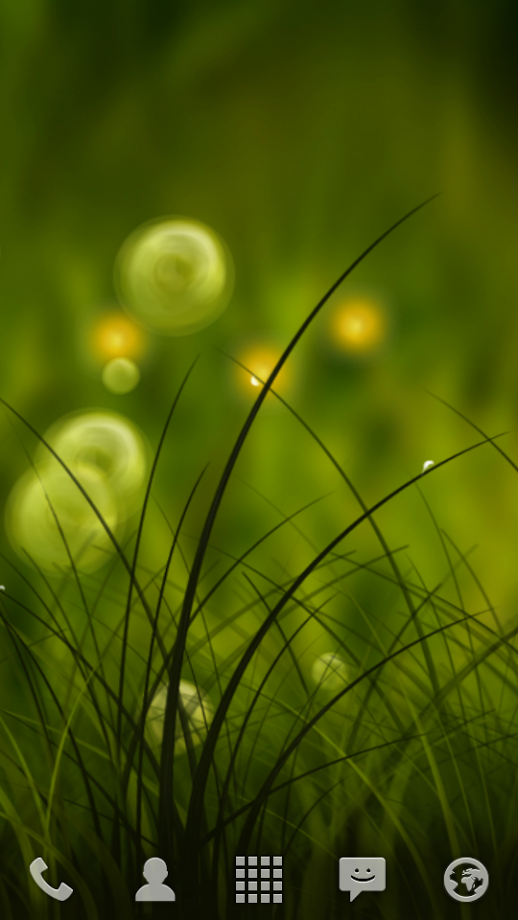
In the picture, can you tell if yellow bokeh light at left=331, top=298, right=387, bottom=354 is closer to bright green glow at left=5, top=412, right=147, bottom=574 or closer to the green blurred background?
the green blurred background

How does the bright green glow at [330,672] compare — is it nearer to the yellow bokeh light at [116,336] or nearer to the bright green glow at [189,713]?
the bright green glow at [189,713]

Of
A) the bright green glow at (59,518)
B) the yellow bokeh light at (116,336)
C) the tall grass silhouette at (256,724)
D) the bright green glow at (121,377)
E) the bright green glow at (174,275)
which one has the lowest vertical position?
the tall grass silhouette at (256,724)

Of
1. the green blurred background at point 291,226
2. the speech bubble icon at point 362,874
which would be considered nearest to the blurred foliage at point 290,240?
the green blurred background at point 291,226

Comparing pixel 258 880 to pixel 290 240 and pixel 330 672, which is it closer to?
pixel 330 672

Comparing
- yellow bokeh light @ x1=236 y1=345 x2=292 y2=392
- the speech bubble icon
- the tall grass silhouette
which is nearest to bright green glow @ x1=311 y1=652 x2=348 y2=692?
the tall grass silhouette

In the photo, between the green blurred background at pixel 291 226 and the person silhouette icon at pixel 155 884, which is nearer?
the person silhouette icon at pixel 155 884

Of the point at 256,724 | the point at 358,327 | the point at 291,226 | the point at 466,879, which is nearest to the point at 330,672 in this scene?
the point at 256,724

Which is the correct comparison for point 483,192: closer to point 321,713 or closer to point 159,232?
point 159,232
